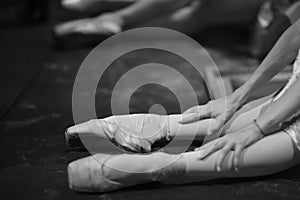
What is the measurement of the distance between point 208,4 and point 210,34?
0.20 m

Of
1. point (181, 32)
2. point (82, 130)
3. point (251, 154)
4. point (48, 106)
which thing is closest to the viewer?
point (251, 154)

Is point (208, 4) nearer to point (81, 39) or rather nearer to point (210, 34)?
point (210, 34)

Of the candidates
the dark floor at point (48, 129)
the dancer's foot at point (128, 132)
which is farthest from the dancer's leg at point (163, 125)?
the dark floor at point (48, 129)

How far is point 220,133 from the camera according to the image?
3.84 feet

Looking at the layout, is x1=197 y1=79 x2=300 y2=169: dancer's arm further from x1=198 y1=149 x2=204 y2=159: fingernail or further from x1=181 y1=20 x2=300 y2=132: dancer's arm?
x1=181 y1=20 x2=300 y2=132: dancer's arm

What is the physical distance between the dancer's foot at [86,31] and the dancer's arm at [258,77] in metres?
1.11

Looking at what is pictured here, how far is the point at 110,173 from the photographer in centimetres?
100

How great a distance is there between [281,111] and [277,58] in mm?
177

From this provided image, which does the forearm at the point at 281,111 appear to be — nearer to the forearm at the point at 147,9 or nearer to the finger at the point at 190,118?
the finger at the point at 190,118

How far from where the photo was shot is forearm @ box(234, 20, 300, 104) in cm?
113

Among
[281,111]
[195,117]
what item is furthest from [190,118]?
[281,111]

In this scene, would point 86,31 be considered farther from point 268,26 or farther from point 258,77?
point 258,77

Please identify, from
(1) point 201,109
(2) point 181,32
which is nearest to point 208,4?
(2) point 181,32

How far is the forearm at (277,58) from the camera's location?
1.13 metres
